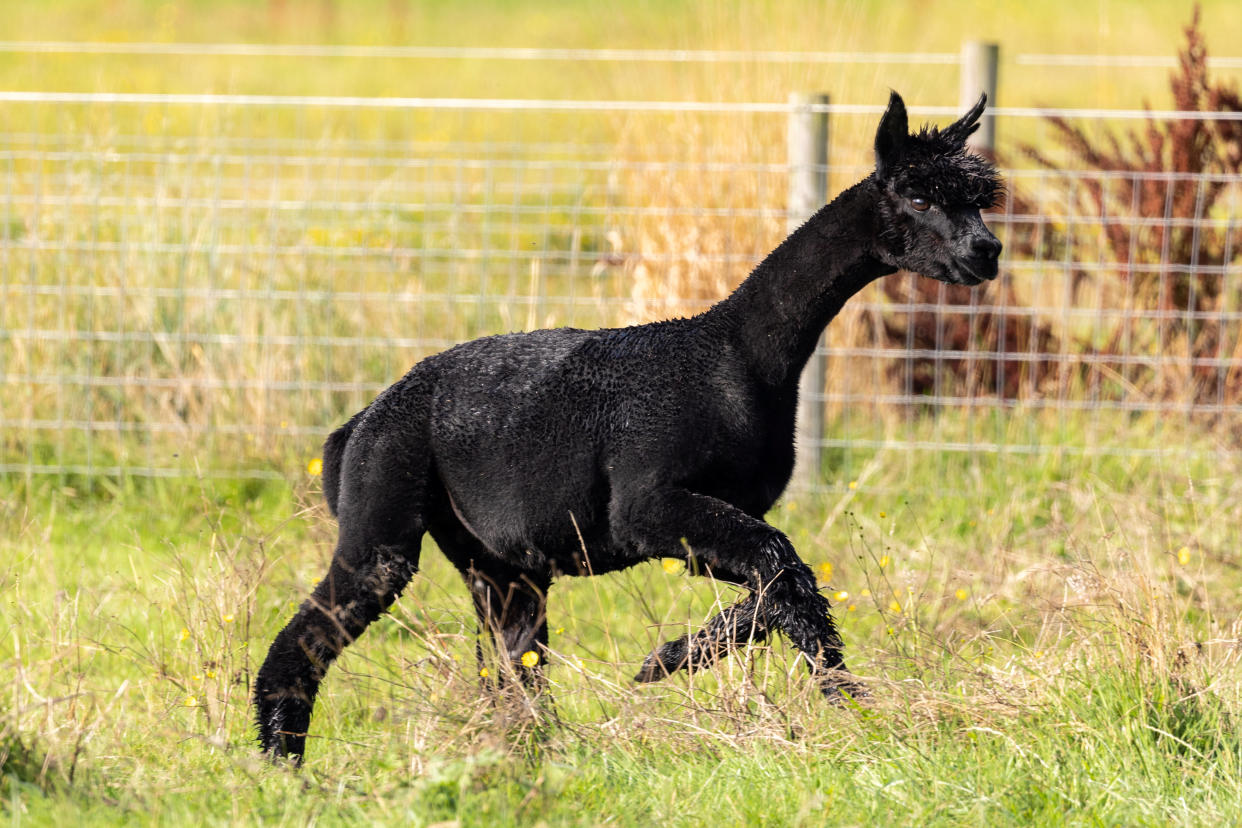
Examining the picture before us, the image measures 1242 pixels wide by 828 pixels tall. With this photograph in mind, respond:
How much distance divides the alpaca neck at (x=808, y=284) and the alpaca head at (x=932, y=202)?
62 mm

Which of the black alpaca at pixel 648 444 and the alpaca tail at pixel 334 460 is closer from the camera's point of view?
the black alpaca at pixel 648 444

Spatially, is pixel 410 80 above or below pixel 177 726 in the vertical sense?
above

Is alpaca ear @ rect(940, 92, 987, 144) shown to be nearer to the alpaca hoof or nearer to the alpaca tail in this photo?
the alpaca hoof

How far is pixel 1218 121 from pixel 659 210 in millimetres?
2533

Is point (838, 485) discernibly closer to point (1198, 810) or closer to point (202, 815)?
point (1198, 810)

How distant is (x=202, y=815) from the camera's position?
116 inches

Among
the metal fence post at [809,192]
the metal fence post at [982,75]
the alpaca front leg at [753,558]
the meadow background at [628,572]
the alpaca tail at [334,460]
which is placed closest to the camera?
the meadow background at [628,572]

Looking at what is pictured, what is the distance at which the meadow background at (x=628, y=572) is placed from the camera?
3141 millimetres

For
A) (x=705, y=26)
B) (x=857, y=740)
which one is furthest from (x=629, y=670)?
(x=705, y=26)

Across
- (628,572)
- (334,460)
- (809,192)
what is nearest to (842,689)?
(628,572)

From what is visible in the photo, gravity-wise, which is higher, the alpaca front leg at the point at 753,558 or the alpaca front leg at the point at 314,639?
the alpaca front leg at the point at 753,558

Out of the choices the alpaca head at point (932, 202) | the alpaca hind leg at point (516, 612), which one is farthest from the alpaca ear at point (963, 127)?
the alpaca hind leg at point (516, 612)

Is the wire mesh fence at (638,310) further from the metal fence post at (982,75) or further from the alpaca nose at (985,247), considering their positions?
the alpaca nose at (985,247)

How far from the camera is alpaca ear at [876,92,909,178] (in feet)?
11.3
